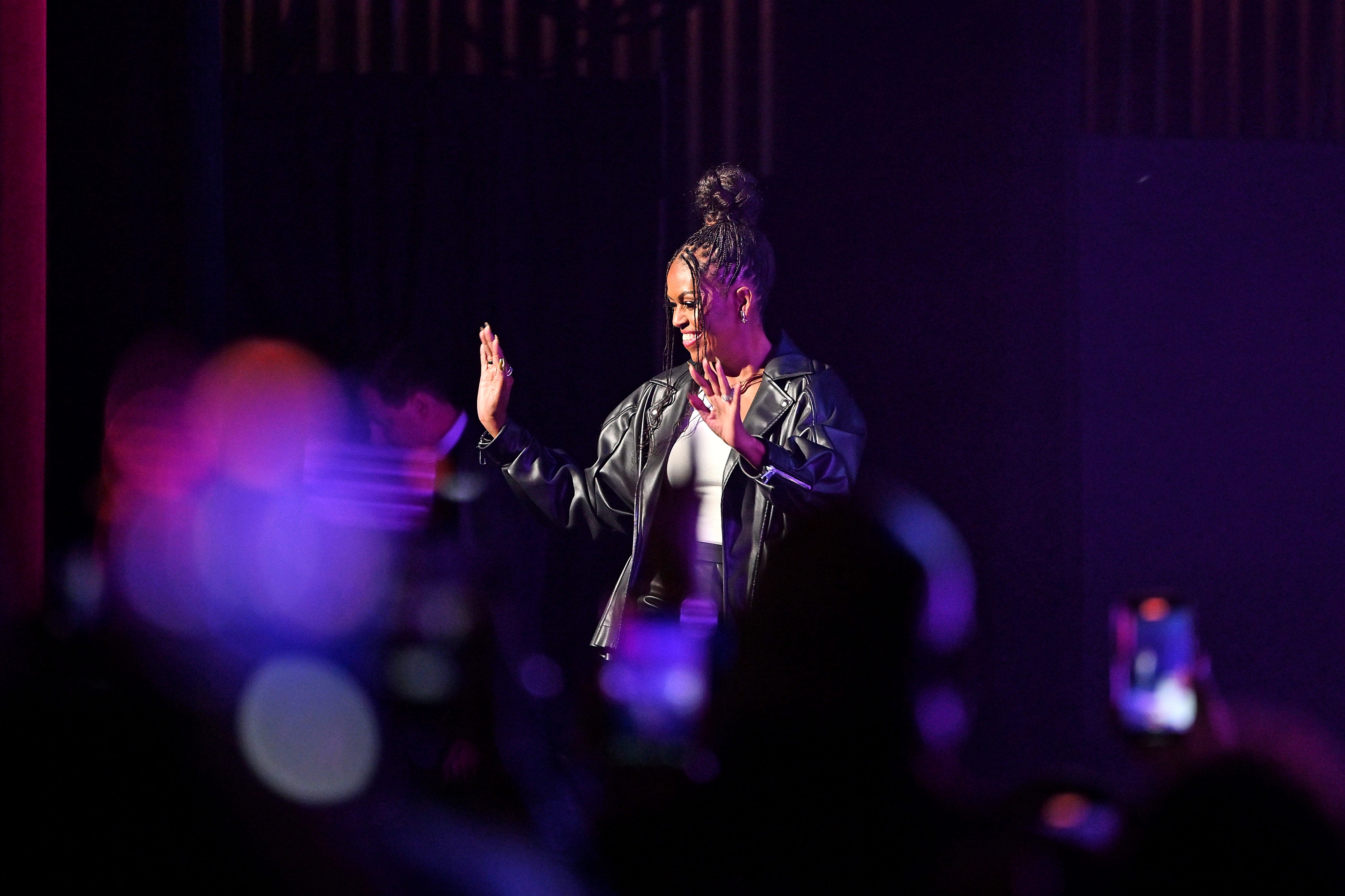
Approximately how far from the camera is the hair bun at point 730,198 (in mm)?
2816

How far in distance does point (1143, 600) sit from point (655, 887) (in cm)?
72

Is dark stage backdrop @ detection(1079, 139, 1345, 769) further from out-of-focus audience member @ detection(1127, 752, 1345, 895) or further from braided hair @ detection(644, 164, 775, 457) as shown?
out-of-focus audience member @ detection(1127, 752, 1345, 895)

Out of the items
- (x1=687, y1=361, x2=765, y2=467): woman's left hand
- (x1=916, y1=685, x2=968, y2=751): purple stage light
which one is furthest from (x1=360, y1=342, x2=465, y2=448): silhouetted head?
(x1=916, y1=685, x2=968, y2=751): purple stage light

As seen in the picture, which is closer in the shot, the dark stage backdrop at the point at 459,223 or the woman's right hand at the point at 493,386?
the woman's right hand at the point at 493,386

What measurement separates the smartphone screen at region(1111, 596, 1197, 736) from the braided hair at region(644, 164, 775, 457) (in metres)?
1.47

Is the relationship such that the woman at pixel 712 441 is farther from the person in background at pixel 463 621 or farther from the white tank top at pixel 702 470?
the person in background at pixel 463 621

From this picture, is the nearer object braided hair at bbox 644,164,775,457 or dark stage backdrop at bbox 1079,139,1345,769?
braided hair at bbox 644,164,775,457

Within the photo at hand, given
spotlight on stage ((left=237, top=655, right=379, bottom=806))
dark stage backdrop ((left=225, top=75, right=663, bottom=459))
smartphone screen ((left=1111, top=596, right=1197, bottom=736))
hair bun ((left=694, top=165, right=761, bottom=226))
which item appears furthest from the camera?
dark stage backdrop ((left=225, top=75, right=663, bottom=459))

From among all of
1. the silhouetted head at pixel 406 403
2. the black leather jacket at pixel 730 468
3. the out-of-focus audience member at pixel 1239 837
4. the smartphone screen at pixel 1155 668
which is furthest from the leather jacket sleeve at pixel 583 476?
the out-of-focus audience member at pixel 1239 837

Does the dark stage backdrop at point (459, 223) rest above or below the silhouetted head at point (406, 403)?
above

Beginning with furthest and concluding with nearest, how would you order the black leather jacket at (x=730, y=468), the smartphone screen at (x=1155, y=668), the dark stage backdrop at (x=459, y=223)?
the dark stage backdrop at (x=459, y=223) → the black leather jacket at (x=730, y=468) → the smartphone screen at (x=1155, y=668)

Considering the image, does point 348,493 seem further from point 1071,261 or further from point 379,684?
point 1071,261

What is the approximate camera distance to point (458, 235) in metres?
3.21

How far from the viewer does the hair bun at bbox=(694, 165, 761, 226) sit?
9.24ft
